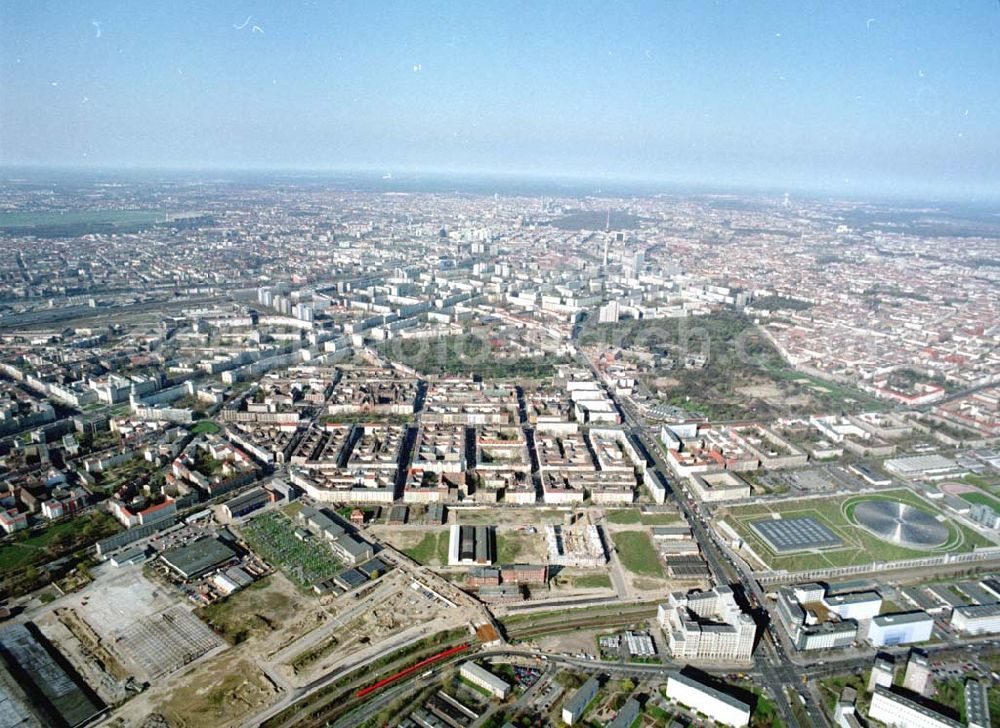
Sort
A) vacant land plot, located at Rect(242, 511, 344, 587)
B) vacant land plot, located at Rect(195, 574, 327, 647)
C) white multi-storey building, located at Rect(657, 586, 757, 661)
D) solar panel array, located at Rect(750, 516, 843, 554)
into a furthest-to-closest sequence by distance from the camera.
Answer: solar panel array, located at Rect(750, 516, 843, 554)
vacant land plot, located at Rect(242, 511, 344, 587)
vacant land plot, located at Rect(195, 574, 327, 647)
white multi-storey building, located at Rect(657, 586, 757, 661)

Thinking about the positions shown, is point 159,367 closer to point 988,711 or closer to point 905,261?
point 988,711

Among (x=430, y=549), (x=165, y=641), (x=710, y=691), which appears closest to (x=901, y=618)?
(x=710, y=691)

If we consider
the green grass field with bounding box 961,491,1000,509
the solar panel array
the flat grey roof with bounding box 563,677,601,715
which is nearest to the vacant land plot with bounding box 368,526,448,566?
the flat grey roof with bounding box 563,677,601,715

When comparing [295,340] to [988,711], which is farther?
[295,340]

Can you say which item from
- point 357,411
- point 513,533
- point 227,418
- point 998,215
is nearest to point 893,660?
point 513,533

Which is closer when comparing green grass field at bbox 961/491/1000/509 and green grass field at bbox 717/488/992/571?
green grass field at bbox 717/488/992/571

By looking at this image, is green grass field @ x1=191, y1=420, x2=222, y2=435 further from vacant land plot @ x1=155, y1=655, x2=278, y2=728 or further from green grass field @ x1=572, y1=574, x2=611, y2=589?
green grass field @ x1=572, y1=574, x2=611, y2=589

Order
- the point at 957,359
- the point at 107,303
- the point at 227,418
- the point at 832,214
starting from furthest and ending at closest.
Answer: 1. the point at 832,214
2. the point at 107,303
3. the point at 957,359
4. the point at 227,418
